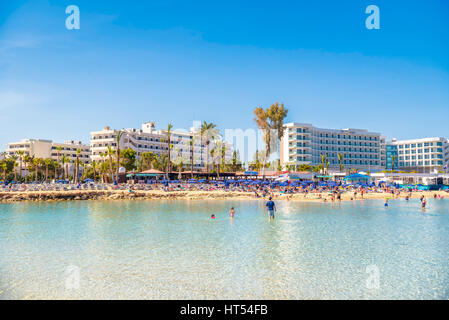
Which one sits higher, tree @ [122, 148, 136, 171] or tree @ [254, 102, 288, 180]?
tree @ [254, 102, 288, 180]

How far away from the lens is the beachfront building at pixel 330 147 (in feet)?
368

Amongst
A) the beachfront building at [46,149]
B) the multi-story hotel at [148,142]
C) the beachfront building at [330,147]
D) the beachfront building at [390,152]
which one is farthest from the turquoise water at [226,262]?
the beachfront building at [390,152]

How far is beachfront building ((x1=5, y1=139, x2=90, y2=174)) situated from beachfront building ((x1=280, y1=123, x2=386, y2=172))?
77.4 metres

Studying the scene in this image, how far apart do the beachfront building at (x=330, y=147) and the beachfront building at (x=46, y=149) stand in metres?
77.4

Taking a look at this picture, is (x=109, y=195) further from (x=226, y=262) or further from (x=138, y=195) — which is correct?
(x=226, y=262)

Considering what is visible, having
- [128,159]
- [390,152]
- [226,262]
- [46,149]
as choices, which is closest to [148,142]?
[128,159]

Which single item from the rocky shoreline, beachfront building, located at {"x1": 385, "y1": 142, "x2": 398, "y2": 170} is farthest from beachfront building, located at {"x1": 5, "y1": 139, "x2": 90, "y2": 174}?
beachfront building, located at {"x1": 385, "y1": 142, "x2": 398, "y2": 170}

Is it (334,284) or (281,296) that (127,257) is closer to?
(281,296)

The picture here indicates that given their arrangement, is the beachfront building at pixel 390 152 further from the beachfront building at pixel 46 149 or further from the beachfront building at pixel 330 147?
the beachfront building at pixel 46 149

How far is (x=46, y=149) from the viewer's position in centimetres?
12400

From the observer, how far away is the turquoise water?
9.77 meters

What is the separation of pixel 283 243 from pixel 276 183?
43094 mm

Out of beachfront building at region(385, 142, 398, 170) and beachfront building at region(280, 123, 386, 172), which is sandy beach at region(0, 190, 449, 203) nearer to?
beachfront building at region(280, 123, 386, 172)
